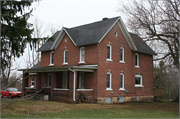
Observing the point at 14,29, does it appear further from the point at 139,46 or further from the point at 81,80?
the point at 139,46

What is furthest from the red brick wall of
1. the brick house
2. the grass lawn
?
the grass lawn

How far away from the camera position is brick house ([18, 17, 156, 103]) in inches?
883

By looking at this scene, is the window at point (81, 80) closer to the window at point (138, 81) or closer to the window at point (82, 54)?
the window at point (82, 54)

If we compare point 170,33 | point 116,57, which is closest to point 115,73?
point 116,57

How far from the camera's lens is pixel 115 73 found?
970 inches

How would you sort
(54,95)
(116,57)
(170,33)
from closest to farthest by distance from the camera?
(170,33) < (54,95) < (116,57)

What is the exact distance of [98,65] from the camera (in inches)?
891

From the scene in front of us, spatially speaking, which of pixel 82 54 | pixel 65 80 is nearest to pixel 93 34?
pixel 82 54

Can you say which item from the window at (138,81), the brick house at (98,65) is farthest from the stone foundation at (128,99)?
the window at (138,81)

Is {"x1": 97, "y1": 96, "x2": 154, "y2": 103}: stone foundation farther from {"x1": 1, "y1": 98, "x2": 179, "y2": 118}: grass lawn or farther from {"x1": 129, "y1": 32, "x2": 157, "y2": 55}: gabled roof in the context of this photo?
{"x1": 129, "y1": 32, "x2": 157, "y2": 55}: gabled roof

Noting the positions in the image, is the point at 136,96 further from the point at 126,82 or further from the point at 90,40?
the point at 90,40

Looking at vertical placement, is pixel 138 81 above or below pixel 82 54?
below

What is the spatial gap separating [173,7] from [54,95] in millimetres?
15559

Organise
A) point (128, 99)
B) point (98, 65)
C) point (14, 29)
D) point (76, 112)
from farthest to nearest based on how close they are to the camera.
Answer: point (128, 99)
point (98, 65)
point (76, 112)
point (14, 29)
